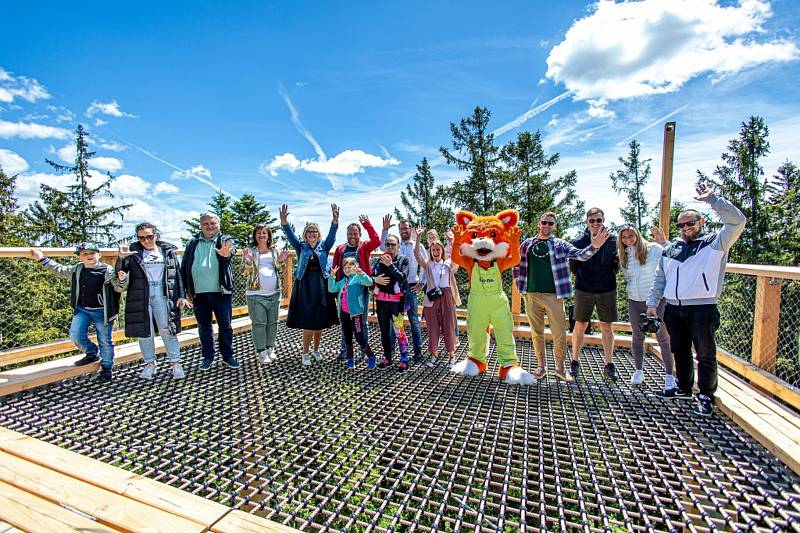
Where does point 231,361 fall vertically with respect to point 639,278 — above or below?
below

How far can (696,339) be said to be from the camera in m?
2.84

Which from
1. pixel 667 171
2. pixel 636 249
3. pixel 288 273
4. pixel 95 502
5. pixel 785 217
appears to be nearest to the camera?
pixel 95 502

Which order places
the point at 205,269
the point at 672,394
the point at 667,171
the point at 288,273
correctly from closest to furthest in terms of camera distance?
the point at 672,394 < the point at 205,269 < the point at 667,171 < the point at 288,273

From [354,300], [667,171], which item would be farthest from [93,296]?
[667,171]

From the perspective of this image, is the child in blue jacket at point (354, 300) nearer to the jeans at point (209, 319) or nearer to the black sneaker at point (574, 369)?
the jeans at point (209, 319)

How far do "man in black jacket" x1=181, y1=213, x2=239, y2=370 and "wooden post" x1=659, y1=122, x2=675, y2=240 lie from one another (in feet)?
13.3

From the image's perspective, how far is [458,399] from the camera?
313 cm

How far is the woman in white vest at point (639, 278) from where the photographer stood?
330 centimetres

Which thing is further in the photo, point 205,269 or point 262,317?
point 262,317

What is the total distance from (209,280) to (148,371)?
892mm

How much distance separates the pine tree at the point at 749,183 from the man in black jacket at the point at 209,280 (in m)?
26.0

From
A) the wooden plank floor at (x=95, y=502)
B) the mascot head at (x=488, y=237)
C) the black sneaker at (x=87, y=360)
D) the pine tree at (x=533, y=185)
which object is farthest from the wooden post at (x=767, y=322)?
the pine tree at (x=533, y=185)

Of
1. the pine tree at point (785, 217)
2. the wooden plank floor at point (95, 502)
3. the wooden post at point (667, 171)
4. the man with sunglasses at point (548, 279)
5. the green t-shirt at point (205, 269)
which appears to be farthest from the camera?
the pine tree at point (785, 217)

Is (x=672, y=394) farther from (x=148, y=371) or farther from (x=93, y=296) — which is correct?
(x=93, y=296)
